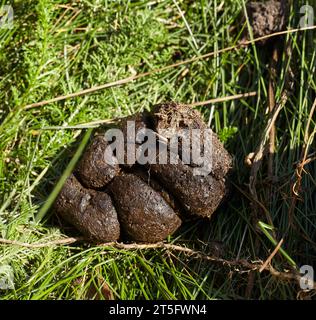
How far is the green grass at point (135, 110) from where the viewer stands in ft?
9.71

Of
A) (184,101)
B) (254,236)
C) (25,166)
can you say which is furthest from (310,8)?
(25,166)

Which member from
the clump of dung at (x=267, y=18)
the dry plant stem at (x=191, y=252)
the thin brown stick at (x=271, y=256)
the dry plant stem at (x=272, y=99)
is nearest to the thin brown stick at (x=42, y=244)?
the dry plant stem at (x=191, y=252)

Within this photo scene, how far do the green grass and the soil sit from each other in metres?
0.15

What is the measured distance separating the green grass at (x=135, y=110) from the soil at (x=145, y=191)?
145 millimetres

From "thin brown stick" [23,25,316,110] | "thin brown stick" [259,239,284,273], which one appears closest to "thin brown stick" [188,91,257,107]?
"thin brown stick" [23,25,316,110]

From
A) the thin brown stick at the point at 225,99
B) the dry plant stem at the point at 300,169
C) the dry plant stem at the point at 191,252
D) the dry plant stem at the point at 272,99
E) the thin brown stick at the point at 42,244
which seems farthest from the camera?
the thin brown stick at the point at 225,99

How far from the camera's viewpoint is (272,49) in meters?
3.60

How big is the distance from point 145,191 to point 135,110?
70 cm

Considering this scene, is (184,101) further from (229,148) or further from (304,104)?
(304,104)

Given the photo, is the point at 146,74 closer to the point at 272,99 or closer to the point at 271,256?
the point at 272,99

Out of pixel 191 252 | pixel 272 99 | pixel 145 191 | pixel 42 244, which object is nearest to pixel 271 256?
→ pixel 191 252

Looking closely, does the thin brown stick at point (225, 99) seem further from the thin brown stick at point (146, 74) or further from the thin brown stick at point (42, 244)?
the thin brown stick at point (42, 244)

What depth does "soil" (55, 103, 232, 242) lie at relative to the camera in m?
2.94
